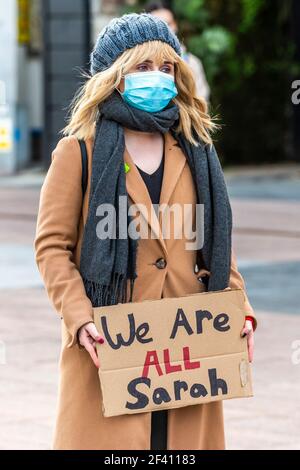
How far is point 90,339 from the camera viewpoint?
3.80 meters

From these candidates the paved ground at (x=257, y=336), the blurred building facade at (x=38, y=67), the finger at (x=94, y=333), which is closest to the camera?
the finger at (x=94, y=333)

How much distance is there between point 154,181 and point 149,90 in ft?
0.98

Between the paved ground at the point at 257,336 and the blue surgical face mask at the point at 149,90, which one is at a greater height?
the blue surgical face mask at the point at 149,90

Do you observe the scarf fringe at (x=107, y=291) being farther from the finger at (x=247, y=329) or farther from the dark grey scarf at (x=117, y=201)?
the finger at (x=247, y=329)

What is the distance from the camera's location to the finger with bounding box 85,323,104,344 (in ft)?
12.4

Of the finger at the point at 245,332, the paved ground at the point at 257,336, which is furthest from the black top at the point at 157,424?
the paved ground at the point at 257,336

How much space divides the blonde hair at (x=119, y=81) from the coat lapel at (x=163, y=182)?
6cm

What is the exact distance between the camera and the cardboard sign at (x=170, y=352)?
3.79 meters

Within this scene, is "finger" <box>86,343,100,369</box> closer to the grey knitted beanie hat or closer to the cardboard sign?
the cardboard sign

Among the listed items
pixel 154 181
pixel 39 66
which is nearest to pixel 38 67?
pixel 39 66

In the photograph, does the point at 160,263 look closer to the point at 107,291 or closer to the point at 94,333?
the point at 107,291

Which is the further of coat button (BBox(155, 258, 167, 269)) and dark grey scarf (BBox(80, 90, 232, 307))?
coat button (BBox(155, 258, 167, 269))

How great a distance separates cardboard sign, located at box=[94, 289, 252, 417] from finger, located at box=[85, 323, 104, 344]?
0.02 m

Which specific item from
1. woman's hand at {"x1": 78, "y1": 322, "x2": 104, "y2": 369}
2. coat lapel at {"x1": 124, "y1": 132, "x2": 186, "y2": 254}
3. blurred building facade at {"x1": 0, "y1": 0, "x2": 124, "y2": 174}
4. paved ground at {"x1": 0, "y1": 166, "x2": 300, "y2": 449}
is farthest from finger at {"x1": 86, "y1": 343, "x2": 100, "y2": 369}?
blurred building facade at {"x1": 0, "y1": 0, "x2": 124, "y2": 174}
